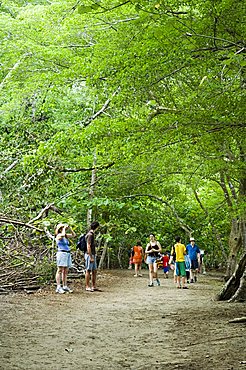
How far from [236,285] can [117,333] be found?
4.71 metres

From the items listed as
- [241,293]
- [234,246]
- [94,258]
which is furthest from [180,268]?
[241,293]

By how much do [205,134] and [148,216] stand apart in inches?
681

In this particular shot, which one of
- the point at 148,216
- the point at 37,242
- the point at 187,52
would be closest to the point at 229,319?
the point at 187,52

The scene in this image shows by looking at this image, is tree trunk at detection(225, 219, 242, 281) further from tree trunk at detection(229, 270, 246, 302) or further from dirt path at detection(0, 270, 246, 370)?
tree trunk at detection(229, 270, 246, 302)

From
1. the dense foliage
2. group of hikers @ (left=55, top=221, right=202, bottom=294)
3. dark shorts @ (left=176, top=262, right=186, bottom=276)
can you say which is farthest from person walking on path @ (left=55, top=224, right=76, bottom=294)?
dark shorts @ (left=176, top=262, right=186, bottom=276)

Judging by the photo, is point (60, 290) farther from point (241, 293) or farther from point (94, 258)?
point (241, 293)

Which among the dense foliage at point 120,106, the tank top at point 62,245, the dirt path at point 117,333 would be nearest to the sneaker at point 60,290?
the dirt path at point 117,333

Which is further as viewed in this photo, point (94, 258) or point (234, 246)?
point (234, 246)

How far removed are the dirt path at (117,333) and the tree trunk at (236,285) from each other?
Answer: 0.34m

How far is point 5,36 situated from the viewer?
2033cm

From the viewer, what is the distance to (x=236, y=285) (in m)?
11.8

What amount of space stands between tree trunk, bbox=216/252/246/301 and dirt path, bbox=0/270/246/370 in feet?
1.12

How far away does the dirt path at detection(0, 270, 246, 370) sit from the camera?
581 centimetres

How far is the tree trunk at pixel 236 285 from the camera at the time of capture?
11.2 meters
